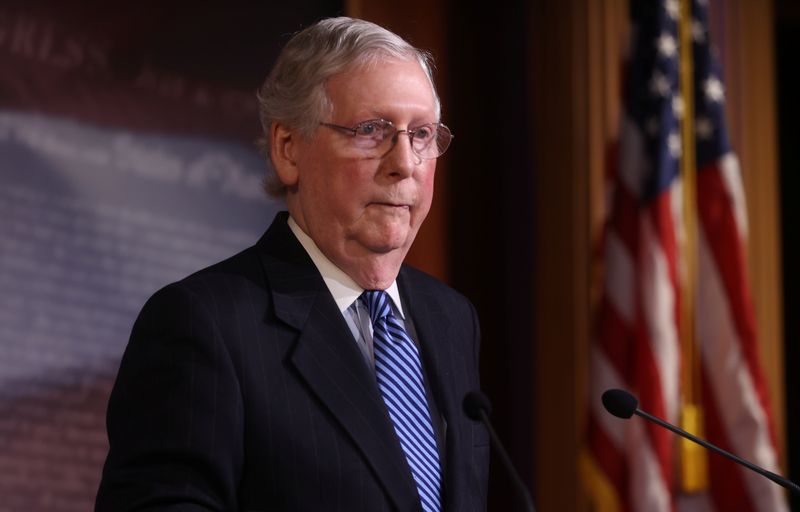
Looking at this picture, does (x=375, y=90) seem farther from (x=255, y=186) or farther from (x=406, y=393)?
(x=255, y=186)

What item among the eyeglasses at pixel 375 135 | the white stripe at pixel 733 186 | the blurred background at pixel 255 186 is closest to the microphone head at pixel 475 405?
the eyeglasses at pixel 375 135

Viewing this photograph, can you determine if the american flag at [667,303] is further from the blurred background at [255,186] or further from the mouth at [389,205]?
the mouth at [389,205]

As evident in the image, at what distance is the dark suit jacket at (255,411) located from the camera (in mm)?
1447

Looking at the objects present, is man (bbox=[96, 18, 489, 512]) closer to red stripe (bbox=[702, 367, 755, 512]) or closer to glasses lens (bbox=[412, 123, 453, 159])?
glasses lens (bbox=[412, 123, 453, 159])

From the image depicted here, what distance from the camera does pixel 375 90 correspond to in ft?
5.48

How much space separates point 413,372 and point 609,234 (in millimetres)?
2338

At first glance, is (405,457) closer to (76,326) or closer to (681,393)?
(76,326)

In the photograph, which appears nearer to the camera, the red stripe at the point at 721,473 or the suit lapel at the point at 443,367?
the suit lapel at the point at 443,367

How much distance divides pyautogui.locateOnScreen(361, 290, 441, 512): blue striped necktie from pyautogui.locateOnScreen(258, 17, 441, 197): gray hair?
0.32 m

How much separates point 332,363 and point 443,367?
0.92ft

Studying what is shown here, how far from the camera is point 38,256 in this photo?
3123mm

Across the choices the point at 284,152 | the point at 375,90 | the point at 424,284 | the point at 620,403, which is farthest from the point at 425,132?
the point at 620,403

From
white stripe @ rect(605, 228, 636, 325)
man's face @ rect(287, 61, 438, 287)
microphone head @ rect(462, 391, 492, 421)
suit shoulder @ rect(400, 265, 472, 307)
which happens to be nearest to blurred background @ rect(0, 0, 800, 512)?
white stripe @ rect(605, 228, 636, 325)

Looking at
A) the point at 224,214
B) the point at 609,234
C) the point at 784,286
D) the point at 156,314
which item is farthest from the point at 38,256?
the point at 784,286
